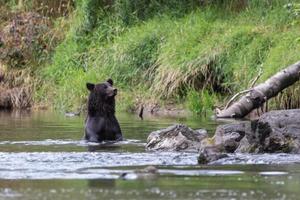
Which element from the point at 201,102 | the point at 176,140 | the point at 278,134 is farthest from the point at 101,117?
the point at 201,102

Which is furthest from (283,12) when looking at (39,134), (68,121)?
(39,134)

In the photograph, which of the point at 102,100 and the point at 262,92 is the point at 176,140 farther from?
the point at 262,92

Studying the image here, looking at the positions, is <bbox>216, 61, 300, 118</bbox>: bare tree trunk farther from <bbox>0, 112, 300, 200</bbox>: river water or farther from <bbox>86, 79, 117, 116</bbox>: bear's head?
<bbox>0, 112, 300, 200</bbox>: river water

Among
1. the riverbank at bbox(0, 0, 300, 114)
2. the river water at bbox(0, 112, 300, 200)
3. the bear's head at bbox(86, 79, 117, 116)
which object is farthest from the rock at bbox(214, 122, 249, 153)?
the riverbank at bbox(0, 0, 300, 114)

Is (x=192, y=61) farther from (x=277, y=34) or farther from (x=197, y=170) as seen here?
(x=197, y=170)

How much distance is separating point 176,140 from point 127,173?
3.72 meters

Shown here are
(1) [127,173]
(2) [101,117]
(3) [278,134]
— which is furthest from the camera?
(2) [101,117]

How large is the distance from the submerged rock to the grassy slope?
781 cm

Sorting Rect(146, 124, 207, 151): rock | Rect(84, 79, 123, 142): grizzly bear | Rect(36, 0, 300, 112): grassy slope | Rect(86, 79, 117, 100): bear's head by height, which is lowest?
Rect(146, 124, 207, 151): rock

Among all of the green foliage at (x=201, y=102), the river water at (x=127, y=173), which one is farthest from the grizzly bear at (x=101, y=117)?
the green foliage at (x=201, y=102)

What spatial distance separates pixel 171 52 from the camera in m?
26.2

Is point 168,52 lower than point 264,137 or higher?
higher

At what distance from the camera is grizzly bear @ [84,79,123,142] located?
1744cm

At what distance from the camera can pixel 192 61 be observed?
2519 cm
